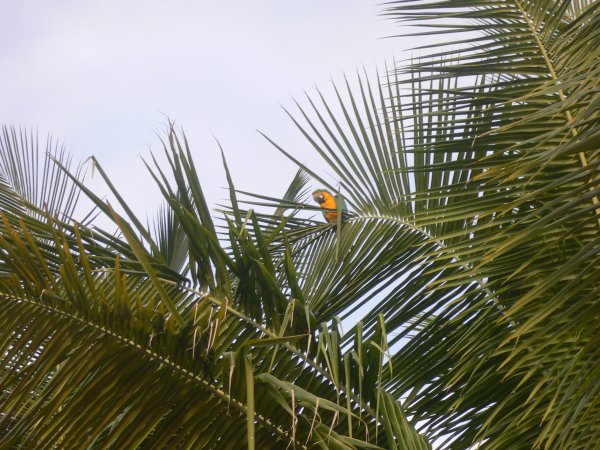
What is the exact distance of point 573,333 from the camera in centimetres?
160

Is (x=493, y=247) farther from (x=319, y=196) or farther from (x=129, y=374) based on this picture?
(x=319, y=196)

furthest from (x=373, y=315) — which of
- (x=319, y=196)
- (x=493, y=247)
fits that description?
(x=319, y=196)

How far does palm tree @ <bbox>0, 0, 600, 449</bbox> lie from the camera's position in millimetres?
1590

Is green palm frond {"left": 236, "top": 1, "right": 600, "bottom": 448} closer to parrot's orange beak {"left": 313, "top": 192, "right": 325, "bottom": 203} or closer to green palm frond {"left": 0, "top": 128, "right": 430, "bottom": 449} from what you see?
green palm frond {"left": 0, "top": 128, "right": 430, "bottom": 449}

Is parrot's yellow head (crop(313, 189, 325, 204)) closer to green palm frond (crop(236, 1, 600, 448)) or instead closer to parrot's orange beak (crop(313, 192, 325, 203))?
parrot's orange beak (crop(313, 192, 325, 203))

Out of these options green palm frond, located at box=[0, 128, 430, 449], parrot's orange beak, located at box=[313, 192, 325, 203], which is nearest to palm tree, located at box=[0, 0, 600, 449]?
green palm frond, located at box=[0, 128, 430, 449]

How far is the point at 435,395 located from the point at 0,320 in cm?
110

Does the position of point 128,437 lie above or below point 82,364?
below

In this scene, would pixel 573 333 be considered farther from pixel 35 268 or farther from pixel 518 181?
pixel 35 268

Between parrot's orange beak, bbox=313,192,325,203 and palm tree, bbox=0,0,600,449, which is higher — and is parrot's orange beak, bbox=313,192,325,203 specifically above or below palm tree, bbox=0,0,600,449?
above

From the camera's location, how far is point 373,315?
90.2 inches

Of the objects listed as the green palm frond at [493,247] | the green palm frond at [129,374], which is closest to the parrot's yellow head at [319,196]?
the green palm frond at [493,247]

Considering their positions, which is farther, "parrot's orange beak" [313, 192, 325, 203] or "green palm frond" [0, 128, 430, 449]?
"parrot's orange beak" [313, 192, 325, 203]

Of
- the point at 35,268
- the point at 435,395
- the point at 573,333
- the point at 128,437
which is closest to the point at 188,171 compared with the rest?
the point at 35,268
